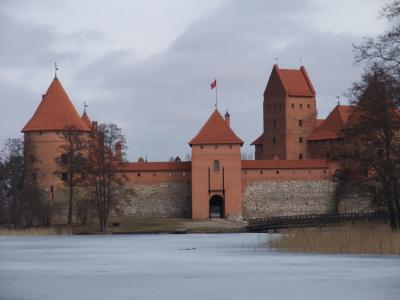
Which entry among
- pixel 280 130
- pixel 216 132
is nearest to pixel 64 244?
pixel 216 132

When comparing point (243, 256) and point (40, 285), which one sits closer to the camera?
point (40, 285)

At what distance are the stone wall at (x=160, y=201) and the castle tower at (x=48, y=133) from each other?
489 cm

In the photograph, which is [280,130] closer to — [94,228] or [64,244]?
[94,228]

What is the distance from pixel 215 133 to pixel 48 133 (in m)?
10.5

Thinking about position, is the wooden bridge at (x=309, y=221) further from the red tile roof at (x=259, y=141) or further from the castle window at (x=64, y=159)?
the red tile roof at (x=259, y=141)

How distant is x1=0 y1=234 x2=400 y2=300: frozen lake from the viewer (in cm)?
2108

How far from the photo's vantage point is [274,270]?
84.4 ft

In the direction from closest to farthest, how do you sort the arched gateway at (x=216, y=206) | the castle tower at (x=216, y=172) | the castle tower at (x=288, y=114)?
1. the castle tower at (x=216, y=172)
2. the arched gateway at (x=216, y=206)
3. the castle tower at (x=288, y=114)

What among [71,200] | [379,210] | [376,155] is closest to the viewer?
[376,155]

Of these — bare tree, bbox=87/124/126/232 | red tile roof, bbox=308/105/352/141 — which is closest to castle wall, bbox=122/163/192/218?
bare tree, bbox=87/124/126/232

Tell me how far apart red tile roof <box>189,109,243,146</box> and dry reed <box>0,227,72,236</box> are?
13217mm

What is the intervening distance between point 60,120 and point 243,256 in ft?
116

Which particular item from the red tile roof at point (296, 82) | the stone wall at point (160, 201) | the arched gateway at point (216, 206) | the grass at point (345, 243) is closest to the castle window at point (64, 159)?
the stone wall at point (160, 201)

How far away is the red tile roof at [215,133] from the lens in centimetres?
6594
